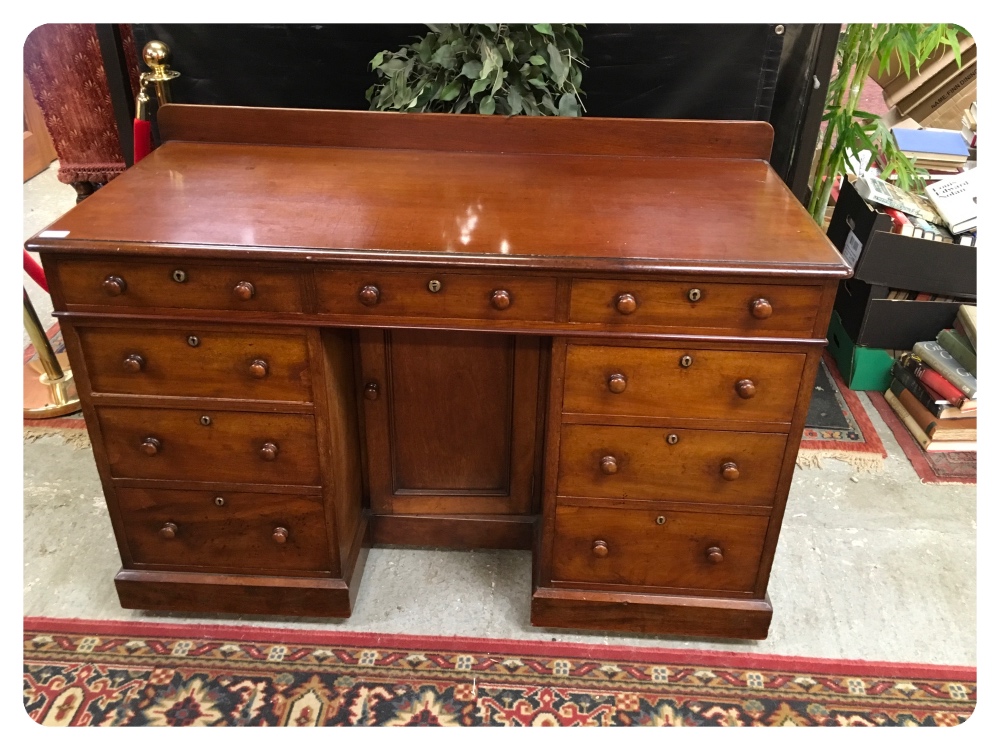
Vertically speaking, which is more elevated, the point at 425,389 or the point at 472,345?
the point at 472,345

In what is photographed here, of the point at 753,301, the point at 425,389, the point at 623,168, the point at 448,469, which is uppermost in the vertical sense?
the point at 623,168

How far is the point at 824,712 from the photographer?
177 centimetres

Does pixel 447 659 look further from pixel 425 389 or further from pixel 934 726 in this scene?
pixel 934 726

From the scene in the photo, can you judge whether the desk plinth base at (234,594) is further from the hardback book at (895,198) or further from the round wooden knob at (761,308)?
the hardback book at (895,198)

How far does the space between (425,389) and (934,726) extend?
1.40m

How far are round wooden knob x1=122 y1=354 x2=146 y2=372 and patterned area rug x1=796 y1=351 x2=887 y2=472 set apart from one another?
194 cm

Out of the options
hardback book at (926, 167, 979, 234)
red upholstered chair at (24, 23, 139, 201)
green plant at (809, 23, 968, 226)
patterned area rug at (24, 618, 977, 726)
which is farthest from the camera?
hardback book at (926, 167, 979, 234)

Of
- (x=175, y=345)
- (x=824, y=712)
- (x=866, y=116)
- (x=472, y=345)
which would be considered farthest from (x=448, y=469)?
(x=866, y=116)

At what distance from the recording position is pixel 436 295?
1539mm

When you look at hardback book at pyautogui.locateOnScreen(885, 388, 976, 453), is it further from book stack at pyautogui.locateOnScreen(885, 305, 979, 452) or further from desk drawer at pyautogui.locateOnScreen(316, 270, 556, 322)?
desk drawer at pyautogui.locateOnScreen(316, 270, 556, 322)

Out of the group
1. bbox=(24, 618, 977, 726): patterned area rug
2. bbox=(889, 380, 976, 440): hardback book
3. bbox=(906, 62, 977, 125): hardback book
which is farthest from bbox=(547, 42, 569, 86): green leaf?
bbox=(906, 62, 977, 125): hardback book

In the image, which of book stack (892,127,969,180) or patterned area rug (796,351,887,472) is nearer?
patterned area rug (796,351,887,472)

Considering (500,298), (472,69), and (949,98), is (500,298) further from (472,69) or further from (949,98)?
(949,98)

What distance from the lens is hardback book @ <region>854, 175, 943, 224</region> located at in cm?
267
